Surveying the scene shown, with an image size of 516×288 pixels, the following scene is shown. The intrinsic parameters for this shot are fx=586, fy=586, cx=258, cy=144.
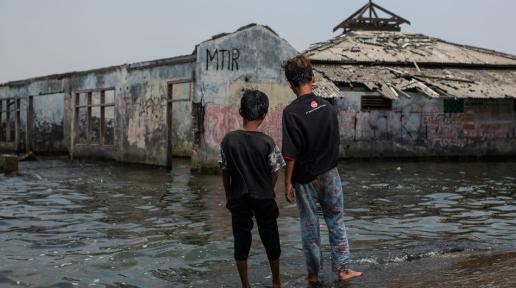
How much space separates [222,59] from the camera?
14.7m

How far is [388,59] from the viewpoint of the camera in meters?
22.3

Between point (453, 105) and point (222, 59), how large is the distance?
10.2 metres

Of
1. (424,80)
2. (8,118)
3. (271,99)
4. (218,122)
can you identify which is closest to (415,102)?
(424,80)

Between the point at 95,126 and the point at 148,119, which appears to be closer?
the point at 148,119

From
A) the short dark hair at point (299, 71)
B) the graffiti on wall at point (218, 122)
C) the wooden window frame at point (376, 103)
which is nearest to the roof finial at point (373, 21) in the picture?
the wooden window frame at point (376, 103)

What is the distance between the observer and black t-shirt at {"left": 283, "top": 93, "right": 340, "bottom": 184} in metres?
4.33

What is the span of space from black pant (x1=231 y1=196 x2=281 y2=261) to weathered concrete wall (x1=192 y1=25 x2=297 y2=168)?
10.4 metres

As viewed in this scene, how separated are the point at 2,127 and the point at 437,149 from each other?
19.7m

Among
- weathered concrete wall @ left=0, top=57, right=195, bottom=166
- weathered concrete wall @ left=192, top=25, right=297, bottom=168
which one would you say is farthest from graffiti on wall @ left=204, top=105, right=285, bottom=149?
weathered concrete wall @ left=0, top=57, right=195, bottom=166

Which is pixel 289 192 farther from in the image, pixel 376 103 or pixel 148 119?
pixel 376 103

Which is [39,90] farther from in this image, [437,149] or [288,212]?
[288,212]

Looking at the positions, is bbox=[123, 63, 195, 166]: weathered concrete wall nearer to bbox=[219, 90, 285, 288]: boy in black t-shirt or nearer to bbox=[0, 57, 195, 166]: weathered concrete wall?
bbox=[0, 57, 195, 166]: weathered concrete wall

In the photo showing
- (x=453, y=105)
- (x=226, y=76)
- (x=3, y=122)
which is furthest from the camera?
(x=3, y=122)

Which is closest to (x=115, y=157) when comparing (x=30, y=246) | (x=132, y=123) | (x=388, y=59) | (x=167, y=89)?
(x=132, y=123)
